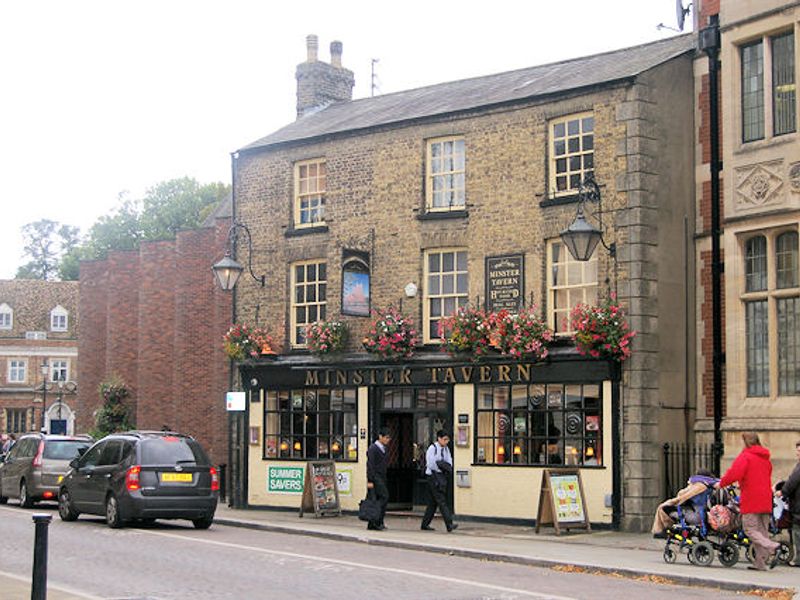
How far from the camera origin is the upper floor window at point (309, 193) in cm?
2730

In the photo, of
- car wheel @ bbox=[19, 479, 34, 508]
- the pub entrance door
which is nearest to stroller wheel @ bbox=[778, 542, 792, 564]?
the pub entrance door

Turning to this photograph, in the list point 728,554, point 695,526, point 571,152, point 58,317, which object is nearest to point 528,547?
point 695,526

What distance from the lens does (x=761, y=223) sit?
19.9 metres

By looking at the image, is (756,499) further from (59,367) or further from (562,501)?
(59,367)

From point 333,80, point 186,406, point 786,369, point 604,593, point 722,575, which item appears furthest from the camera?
point 186,406

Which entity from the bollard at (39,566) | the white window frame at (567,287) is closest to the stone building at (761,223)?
the white window frame at (567,287)

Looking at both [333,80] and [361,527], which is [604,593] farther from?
[333,80]

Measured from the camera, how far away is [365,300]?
2553cm

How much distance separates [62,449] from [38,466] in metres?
0.69

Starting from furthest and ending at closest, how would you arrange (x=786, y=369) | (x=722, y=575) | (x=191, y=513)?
(x=191, y=513)
(x=786, y=369)
(x=722, y=575)

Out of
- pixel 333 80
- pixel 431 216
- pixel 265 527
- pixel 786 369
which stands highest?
pixel 333 80

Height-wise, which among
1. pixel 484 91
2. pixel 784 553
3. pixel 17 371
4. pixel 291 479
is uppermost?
pixel 484 91

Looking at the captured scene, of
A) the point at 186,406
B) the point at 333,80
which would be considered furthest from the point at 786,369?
the point at 186,406

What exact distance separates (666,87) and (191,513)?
11144mm
